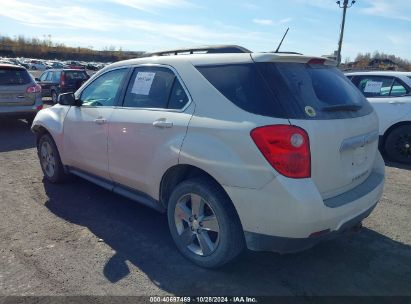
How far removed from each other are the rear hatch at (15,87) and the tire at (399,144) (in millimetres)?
8417

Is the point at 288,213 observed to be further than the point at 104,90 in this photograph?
No

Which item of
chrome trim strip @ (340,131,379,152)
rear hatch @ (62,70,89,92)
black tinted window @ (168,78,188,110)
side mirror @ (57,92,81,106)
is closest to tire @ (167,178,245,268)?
black tinted window @ (168,78,188,110)

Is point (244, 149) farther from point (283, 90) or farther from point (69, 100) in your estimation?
point (69, 100)

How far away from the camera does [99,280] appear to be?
10.1 ft

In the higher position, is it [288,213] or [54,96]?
[288,213]

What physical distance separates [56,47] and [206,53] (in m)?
114

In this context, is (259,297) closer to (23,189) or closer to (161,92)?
(161,92)

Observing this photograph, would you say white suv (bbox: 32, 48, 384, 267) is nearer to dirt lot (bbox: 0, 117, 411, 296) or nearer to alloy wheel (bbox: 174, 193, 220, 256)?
alloy wheel (bbox: 174, 193, 220, 256)

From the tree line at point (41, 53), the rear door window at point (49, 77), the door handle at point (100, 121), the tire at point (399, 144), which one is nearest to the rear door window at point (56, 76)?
the rear door window at point (49, 77)

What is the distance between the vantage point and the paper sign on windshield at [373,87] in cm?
736

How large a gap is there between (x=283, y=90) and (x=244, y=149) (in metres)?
0.53

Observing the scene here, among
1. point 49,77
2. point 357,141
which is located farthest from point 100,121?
point 49,77

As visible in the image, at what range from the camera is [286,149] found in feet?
8.72

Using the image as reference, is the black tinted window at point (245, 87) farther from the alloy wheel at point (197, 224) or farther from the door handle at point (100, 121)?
→ the door handle at point (100, 121)
